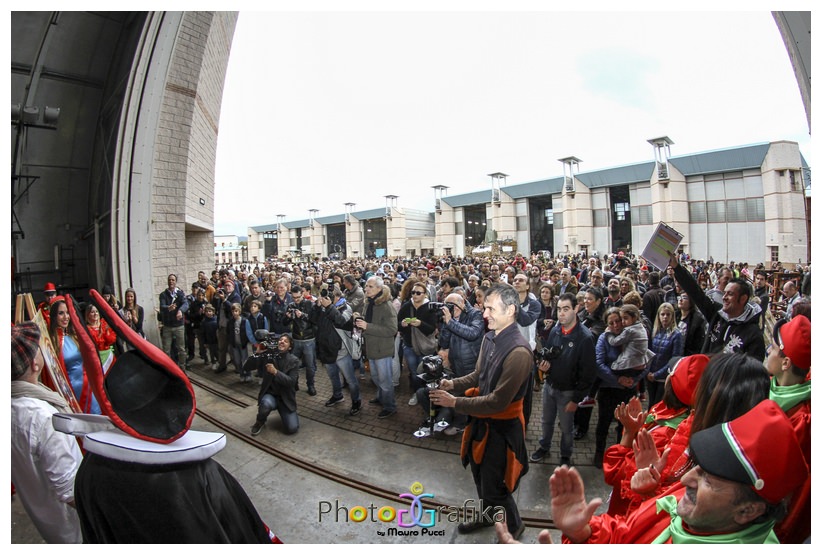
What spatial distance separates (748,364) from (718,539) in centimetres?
96

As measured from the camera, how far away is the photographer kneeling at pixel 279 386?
14.7 feet

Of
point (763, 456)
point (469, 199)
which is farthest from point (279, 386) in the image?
point (469, 199)

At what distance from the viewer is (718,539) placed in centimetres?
116

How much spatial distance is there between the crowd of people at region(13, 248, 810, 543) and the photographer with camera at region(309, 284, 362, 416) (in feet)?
0.07

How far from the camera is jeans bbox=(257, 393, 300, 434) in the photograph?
174 inches

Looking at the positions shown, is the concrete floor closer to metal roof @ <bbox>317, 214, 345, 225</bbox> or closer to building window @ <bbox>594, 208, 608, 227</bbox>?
building window @ <bbox>594, 208, 608, 227</bbox>

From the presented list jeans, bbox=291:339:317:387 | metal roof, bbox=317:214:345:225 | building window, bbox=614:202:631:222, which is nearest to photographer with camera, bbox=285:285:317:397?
jeans, bbox=291:339:317:387

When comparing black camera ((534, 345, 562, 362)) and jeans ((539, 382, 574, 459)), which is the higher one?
black camera ((534, 345, 562, 362))

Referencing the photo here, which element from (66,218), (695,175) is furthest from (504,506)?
(695,175)

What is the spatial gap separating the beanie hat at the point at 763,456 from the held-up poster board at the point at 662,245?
2827 mm

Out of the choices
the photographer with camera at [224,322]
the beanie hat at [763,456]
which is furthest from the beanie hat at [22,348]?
the photographer with camera at [224,322]

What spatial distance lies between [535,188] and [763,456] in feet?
109
